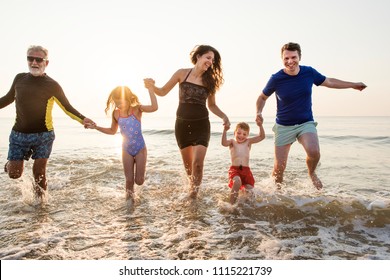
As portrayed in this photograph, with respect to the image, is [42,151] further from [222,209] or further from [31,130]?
[222,209]

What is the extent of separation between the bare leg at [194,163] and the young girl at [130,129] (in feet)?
2.48

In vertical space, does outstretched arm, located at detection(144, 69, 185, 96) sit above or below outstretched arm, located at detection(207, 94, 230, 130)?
above

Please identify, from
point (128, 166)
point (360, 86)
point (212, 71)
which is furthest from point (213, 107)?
point (360, 86)

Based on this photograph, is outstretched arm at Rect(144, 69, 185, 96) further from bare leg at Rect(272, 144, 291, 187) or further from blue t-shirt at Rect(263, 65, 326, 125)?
bare leg at Rect(272, 144, 291, 187)

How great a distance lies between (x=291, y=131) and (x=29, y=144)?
438cm

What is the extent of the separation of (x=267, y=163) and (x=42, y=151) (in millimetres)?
7781

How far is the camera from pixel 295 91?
209 inches

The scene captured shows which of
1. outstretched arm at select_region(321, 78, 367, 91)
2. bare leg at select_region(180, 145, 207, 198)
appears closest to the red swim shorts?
bare leg at select_region(180, 145, 207, 198)

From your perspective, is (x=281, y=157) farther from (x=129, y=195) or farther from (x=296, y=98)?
(x=129, y=195)

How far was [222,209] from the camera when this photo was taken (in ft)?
17.7

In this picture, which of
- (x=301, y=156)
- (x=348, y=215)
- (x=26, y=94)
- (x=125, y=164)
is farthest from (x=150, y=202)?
(x=301, y=156)

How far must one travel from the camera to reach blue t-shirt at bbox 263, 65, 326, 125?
5316 mm

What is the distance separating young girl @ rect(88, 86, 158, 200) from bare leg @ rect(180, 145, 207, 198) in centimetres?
76
